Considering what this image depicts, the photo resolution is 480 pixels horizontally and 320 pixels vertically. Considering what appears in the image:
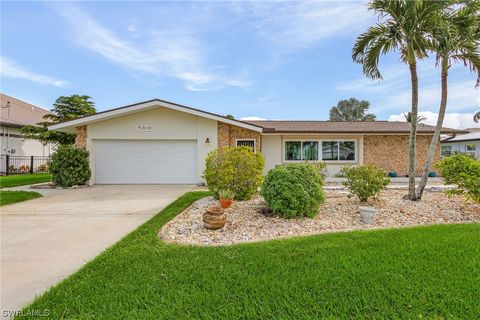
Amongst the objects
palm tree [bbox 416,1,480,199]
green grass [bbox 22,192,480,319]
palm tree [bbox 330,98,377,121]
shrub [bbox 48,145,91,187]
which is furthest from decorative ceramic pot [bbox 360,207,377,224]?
palm tree [bbox 330,98,377,121]

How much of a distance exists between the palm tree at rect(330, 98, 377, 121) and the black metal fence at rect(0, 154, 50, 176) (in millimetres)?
31199

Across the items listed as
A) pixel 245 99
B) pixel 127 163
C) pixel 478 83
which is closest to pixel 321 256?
pixel 478 83

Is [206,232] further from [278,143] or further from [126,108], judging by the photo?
[278,143]

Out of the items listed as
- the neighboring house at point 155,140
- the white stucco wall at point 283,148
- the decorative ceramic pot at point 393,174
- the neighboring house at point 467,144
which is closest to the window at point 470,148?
the neighboring house at point 467,144

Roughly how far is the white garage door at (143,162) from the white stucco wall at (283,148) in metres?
4.90

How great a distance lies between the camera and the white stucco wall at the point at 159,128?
12953 mm

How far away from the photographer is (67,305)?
2.68m

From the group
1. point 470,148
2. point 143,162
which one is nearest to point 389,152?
point 143,162

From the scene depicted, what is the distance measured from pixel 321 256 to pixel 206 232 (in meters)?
2.26

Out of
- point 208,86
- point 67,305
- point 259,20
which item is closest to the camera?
point 67,305

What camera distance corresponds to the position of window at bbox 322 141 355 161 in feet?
50.9

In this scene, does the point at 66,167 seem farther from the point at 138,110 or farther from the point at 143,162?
the point at 138,110

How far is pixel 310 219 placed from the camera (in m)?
5.71

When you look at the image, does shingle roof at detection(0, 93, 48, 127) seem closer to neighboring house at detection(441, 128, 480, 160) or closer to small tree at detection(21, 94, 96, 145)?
small tree at detection(21, 94, 96, 145)
